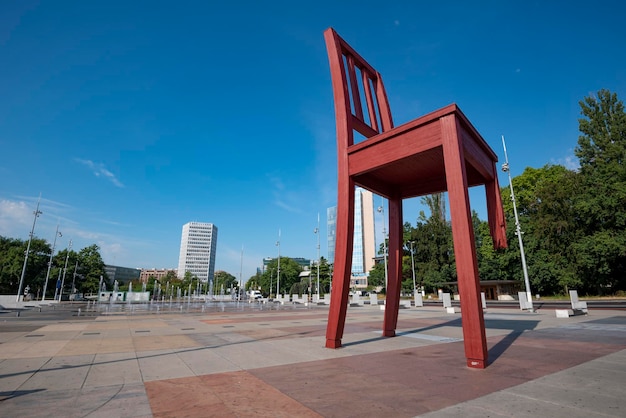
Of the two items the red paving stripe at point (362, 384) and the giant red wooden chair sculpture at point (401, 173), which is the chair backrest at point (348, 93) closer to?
the giant red wooden chair sculpture at point (401, 173)

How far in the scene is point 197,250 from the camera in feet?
572

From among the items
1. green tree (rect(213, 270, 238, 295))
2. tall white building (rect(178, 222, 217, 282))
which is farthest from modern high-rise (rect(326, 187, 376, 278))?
tall white building (rect(178, 222, 217, 282))

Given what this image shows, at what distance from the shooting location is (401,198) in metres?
9.62

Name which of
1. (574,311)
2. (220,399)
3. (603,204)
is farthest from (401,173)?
(603,204)

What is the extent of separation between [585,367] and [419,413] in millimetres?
4026

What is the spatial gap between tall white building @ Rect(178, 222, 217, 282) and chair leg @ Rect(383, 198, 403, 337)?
173m

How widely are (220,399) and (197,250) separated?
184m

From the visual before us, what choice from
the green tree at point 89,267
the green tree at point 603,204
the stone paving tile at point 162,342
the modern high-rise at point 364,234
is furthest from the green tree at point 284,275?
the stone paving tile at point 162,342

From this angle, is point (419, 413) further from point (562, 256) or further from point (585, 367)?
point (562, 256)

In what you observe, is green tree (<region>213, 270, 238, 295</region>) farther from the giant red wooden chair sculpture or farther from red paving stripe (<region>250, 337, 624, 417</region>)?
red paving stripe (<region>250, 337, 624, 417</region>)

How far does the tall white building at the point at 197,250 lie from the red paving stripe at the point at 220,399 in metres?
176

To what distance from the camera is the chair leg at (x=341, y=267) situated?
23.9ft

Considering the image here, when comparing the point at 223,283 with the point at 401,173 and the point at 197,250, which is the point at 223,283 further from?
the point at 401,173

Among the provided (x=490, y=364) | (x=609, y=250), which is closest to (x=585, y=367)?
(x=490, y=364)
